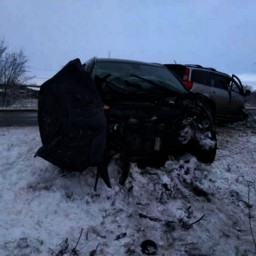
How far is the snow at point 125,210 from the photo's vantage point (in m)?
4.18

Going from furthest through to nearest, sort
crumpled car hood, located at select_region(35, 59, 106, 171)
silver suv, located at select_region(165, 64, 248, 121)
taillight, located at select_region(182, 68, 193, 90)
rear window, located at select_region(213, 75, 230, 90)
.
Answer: rear window, located at select_region(213, 75, 230, 90) → silver suv, located at select_region(165, 64, 248, 121) → taillight, located at select_region(182, 68, 193, 90) → crumpled car hood, located at select_region(35, 59, 106, 171)

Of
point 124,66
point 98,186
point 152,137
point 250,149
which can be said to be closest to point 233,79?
point 250,149

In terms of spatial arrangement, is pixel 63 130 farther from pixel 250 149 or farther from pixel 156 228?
pixel 250 149

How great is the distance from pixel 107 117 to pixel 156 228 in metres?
1.50

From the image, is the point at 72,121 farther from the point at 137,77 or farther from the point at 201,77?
the point at 201,77

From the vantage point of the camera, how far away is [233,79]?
39.6ft

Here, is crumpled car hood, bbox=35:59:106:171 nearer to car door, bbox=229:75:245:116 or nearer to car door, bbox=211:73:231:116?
car door, bbox=211:73:231:116

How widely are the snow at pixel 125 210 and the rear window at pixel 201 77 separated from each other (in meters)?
5.09

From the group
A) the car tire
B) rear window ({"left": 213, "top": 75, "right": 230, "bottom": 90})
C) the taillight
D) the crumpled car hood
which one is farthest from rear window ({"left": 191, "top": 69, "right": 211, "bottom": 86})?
the crumpled car hood

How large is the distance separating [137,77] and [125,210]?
2.26 metres

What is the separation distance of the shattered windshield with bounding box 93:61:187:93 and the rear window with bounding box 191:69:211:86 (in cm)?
382

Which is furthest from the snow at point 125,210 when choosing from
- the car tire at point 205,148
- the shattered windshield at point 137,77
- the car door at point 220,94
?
the car door at point 220,94

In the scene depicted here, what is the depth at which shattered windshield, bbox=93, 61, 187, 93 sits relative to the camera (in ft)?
19.3

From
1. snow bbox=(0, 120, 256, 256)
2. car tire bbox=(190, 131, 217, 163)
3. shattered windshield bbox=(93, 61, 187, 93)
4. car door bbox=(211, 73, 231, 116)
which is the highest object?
shattered windshield bbox=(93, 61, 187, 93)
